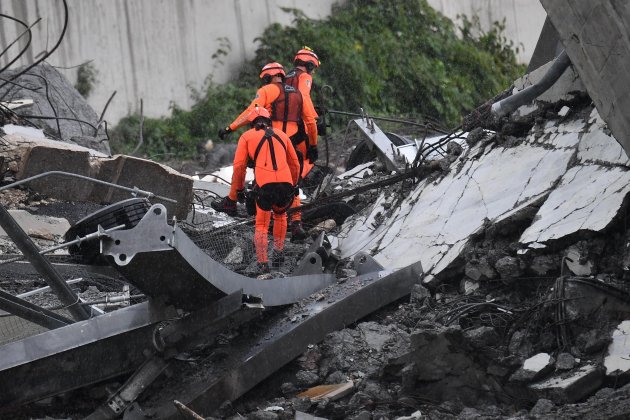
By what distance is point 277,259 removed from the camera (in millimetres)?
9203

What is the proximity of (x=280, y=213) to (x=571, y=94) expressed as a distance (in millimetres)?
2705

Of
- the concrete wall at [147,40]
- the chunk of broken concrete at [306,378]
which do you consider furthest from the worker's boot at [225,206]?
the concrete wall at [147,40]

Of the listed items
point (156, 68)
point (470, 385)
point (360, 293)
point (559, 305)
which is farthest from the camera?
point (156, 68)

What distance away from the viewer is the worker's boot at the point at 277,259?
9.05 meters

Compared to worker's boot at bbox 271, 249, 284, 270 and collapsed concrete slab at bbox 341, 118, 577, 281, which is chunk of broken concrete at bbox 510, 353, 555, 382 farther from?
worker's boot at bbox 271, 249, 284, 270

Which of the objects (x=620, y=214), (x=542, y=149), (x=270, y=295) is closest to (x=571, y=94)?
(x=542, y=149)

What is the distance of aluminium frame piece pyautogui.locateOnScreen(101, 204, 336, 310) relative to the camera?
545cm

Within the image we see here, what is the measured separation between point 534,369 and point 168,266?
1.91 metres

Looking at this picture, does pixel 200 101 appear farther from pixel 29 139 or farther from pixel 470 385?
pixel 470 385

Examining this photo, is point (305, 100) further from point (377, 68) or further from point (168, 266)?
point (377, 68)

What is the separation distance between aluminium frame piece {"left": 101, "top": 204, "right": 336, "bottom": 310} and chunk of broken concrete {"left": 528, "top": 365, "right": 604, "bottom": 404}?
1624 mm

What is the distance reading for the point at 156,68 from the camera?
1777cm

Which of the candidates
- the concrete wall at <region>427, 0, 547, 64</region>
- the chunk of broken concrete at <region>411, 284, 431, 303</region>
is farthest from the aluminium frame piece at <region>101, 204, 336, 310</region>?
the concrete wall at <region>427, 0, 547, 64</region>

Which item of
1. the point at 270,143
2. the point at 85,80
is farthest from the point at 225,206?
the point at 85,80
